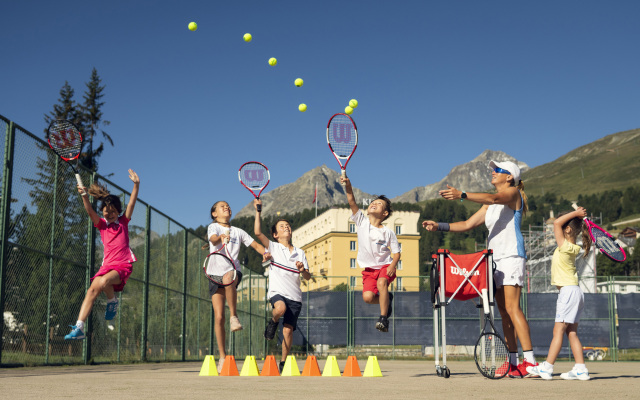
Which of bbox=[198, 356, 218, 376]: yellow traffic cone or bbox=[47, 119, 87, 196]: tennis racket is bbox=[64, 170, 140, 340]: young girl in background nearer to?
bbox=[47, 119, 87, 196]: tennis racket

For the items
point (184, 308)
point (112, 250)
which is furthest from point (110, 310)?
point (184, 308)

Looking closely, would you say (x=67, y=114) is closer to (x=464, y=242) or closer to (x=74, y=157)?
(x=74, y=157)

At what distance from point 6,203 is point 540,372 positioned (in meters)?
5.83

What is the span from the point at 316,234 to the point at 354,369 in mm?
87004

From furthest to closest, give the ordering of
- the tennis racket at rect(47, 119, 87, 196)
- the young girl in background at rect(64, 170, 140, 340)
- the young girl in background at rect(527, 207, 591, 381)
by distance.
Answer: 1. the tennis racket at rect(47, 119, 87, 196)
2. the young girl in background at rect(64, 170, 140, 340)
3. the young girl in background at rect(527, 207, 591, 381)

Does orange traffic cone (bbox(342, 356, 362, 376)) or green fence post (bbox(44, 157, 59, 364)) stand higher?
green fence post (bbox(44, 157, 59, 364))

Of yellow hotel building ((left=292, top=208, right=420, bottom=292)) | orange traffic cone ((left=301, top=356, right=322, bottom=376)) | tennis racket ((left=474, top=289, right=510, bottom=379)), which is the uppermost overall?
yellow hotel building ((left=292, top=208, right=420, bottom=292))

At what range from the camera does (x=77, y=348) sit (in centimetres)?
1008

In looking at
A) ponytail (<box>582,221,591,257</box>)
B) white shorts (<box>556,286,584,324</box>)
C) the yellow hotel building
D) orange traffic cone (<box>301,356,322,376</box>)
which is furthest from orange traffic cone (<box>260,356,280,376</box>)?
the yellow hotel building

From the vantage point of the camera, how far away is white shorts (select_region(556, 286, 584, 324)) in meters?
6.64

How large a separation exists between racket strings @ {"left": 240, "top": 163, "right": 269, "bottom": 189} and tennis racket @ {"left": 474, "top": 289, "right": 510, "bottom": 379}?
4.31 meters

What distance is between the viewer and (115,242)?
7.16 m

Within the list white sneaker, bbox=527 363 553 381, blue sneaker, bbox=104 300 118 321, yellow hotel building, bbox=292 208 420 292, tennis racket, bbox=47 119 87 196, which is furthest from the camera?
yellow hotel building, bbox=292 208 420 292

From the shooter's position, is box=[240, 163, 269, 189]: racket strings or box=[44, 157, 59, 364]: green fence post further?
box=[240, 163, 269, 189]: racket strings
